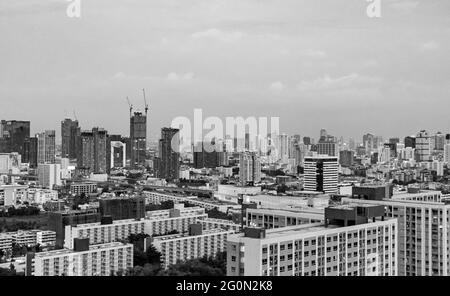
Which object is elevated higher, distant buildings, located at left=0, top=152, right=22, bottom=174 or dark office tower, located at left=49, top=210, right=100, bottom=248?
distant buildings, located at left=0, top=152, right=22, bottom=174

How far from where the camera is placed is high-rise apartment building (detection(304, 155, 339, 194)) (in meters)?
9.04

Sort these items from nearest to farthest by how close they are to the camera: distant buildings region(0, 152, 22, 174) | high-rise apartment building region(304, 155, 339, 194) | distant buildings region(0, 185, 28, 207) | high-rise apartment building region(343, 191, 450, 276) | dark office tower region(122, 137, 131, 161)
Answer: high-rise apartment building region(343, 191, 450, 276)
dark office tower region(122, 137, 131, 161)
distant buildings region(0, 152, 22, 174)
high-rise apartment building region(304, 155, 339, 194)
distant buildings region(0, 185, 28, 207)

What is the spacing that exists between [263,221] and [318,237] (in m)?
1.07

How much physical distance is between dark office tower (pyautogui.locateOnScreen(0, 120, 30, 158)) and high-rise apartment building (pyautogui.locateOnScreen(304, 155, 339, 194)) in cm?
408

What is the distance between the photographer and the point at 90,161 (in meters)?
8.52

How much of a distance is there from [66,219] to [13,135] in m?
1.24

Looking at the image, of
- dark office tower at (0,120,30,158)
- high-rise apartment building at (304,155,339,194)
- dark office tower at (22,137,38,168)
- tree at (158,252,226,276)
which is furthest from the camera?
high-rise apartment building at (304,155,339,194)

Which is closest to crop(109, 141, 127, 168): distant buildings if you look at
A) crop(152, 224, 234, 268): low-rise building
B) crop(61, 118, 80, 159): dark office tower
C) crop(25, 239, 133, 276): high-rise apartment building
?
crop(61, 118, 80, 159): dark office tower

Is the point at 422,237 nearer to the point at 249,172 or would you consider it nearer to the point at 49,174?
the point at 249,172

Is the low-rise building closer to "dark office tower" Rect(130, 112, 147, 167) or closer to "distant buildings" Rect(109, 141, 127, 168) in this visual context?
"dark office tower" Rect(130, 112, 147, 167)

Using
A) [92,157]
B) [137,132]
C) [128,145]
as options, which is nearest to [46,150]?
[92,157]

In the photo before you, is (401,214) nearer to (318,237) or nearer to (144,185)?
(318,237)

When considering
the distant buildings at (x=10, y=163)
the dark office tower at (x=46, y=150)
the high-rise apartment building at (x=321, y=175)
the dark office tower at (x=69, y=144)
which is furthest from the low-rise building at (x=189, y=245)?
the high-rise apartment building at (x=321, y=175)
